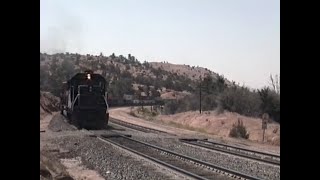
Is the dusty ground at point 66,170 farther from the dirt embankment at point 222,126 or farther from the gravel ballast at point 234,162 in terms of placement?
the dirt embankment at point 222,126

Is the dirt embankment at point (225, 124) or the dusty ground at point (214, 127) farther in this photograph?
the dirt embankment at point (225, 124)

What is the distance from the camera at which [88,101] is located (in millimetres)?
31188

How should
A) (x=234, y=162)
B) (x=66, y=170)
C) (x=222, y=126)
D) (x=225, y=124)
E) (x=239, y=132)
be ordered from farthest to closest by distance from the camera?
(x=225, y=124), (x=222, y=126), (x=239, y=132), (x=234, y=162), (x=66, y=170)

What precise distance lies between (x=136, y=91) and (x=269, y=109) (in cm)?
6422

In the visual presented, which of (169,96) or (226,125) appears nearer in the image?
(226,125)

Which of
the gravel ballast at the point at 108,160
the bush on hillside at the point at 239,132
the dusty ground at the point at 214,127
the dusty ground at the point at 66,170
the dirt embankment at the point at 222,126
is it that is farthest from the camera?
the bush on hillside at the point at 239,132

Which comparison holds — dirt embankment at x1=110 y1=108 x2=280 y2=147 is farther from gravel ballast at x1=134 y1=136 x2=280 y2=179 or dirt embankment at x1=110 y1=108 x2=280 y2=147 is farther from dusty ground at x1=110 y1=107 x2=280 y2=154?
gravel ballast at x1=134 y1=136 x2=280 y2=179

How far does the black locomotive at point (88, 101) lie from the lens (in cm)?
3112

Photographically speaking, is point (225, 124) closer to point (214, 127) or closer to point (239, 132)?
point (214, 127)

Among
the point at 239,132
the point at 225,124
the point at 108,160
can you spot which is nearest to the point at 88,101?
the point at 239,132

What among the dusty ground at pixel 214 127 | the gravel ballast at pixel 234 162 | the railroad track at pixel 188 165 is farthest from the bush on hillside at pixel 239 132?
the railroad track at pixel 188 165
